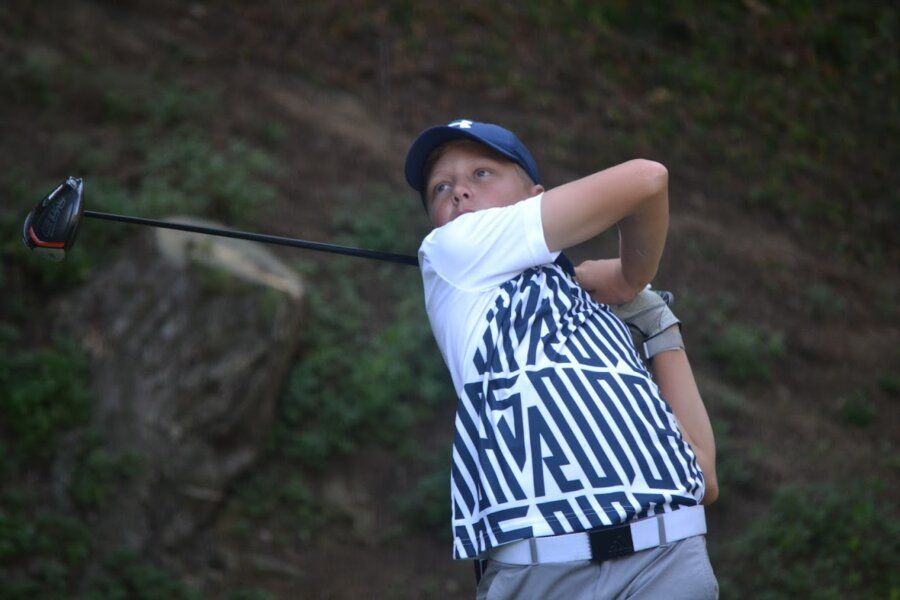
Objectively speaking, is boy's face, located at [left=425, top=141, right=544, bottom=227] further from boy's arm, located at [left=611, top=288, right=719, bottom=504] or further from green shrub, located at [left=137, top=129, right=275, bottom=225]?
green shrub, located at [left=137, top=129, right=275, bottom=225]

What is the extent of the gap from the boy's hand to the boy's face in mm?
280

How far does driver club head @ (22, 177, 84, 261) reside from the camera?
2717 mm

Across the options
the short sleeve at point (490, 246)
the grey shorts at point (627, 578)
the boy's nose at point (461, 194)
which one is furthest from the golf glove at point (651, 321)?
the grey shorts at point (627, 578)

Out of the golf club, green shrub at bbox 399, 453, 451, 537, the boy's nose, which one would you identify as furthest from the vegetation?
the boy's nose

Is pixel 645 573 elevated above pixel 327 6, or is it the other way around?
pixel 327 6

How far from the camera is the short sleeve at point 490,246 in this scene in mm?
2420

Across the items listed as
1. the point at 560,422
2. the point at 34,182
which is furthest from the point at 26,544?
the point at 560,422

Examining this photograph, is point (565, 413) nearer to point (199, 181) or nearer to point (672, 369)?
point (672, 369)

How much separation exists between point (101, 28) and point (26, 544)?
4.26 m

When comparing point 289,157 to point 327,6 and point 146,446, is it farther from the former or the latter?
point 146,446

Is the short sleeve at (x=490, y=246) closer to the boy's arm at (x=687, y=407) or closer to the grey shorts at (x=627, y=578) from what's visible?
the boy's arm at (x=687, y=407)

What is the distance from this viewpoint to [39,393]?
493 cm

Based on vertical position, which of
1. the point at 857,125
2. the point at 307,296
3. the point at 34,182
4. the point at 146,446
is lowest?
the point at 146,446

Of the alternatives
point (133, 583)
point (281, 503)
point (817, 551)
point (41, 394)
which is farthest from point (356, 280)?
point (817, 551)
